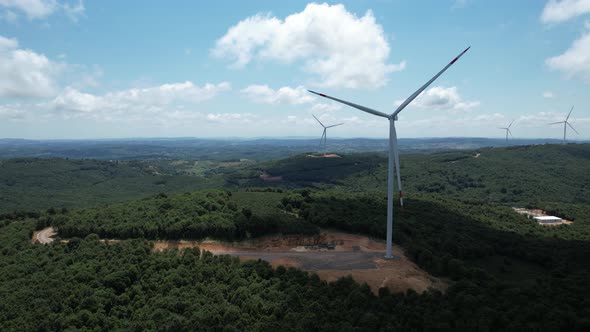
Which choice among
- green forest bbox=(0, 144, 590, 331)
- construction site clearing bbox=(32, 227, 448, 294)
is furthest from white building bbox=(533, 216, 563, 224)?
construction site clearing bbox=(32, 227, 448, 294)

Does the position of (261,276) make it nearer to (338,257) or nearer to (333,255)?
(338,257)

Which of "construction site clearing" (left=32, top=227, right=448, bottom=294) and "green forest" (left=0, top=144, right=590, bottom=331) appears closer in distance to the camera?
"green forest" (left=0, top=144, right=590, bottom=331)

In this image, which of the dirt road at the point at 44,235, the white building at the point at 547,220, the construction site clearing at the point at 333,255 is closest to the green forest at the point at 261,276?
the dirt road at the point at 44,235

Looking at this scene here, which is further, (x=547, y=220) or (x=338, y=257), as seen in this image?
(x=547, y=220)

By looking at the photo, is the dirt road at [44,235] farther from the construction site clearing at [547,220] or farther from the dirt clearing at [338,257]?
the construction site clearing at [547,220]

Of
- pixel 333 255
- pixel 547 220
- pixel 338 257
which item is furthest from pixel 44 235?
pixel 547 220

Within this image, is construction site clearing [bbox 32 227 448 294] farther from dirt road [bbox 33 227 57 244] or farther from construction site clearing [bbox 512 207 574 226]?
construction site clearing [bbox 512 207 574 226]

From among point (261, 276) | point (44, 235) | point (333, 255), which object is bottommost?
point (333, 255)

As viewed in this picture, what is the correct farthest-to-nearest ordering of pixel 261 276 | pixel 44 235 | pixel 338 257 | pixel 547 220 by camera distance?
1. pixel 547 220
2. pixel 44 235
3. pixel 338 257
4. pixel 261 276

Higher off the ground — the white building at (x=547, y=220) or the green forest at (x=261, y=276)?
the green forest at (x=261, y=276)
